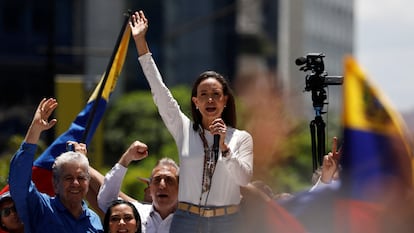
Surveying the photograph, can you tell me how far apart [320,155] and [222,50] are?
6031 cm

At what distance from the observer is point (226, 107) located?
28.1 feet

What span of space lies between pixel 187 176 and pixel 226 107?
19.2 inches

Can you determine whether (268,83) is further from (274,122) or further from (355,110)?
(355,110)

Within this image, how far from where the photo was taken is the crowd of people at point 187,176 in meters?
8.28

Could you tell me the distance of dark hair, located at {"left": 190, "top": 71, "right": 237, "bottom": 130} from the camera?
8500mm

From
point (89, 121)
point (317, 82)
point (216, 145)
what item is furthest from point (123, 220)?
point (89, 121)

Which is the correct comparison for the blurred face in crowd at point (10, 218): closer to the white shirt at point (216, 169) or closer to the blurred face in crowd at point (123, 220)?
the blurred face in crowd at point (123, 220)

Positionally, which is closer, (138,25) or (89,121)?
(138,25)

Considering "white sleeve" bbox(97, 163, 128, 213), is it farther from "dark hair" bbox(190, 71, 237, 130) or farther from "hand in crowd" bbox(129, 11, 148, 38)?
"hand in crowd" bbox(129, 11, 148, 38)

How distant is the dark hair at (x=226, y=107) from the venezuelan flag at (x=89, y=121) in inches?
→ 60.5

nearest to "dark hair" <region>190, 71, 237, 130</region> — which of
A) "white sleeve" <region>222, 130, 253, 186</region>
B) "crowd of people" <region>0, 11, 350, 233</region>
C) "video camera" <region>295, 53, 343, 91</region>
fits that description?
"crowd of people" <region>0, 11, 350, 233</region>

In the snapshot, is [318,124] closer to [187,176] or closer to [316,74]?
[316,74]

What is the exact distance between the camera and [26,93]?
57750 mm

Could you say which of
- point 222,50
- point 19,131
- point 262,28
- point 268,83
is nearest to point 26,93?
point 19,131
